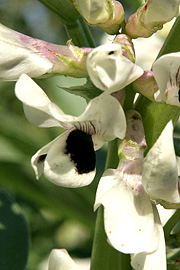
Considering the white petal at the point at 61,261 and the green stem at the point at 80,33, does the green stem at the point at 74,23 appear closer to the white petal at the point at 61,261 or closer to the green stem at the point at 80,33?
the green stem at the point at 80,33

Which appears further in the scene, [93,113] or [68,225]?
[68,225]

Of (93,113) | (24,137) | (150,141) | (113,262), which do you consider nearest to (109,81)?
(93,113)

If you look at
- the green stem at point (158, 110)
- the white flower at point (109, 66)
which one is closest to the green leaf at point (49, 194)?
the green stem at point (158, 110)

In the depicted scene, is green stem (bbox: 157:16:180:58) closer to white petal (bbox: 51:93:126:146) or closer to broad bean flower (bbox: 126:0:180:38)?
broad bean flower (bbox: 126:0:180:38)

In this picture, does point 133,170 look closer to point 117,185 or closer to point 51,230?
point 117,185

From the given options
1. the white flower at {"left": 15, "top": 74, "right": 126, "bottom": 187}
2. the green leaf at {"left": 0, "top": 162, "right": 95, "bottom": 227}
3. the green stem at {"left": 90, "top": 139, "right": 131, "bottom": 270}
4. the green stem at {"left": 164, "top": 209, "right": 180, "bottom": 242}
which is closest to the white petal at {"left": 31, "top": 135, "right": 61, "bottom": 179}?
the white flower at {"left": 15, "top": 74, "right": 126, "bottom": 187}

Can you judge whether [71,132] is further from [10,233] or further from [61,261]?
[10,233]
